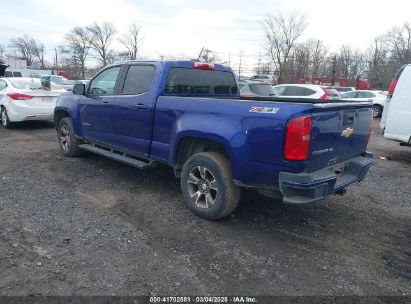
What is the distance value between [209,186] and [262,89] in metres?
8.28

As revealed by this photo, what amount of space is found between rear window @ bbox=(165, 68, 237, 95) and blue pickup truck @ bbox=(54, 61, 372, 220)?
0.01 meters

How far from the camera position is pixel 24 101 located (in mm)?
9633

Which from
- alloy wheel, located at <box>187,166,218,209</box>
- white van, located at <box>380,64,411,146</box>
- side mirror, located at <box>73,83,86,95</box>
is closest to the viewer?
alloy wheel, located at <box>187,166,218,209</box>

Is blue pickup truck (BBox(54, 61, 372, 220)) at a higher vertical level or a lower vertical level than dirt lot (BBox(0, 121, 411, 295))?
higher

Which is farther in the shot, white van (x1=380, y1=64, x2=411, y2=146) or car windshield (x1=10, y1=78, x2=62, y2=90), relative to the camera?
car windshield (x1=10, y1=78, x2=62, y2=90)

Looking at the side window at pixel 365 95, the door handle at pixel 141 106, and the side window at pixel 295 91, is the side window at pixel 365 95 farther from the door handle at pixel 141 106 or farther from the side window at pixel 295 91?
the door handle at pixel 141 106

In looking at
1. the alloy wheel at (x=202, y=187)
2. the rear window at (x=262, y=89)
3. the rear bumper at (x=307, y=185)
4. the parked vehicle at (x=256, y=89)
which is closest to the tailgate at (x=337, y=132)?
the rear bumper at (x=307, y=185)

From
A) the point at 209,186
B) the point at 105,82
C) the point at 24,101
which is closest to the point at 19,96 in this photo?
the point at 24,101

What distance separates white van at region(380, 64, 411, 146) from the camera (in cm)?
759

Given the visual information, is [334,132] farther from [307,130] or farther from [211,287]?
[211,287]

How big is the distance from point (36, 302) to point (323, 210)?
3.62m

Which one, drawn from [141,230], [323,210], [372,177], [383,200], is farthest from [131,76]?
[372,177]

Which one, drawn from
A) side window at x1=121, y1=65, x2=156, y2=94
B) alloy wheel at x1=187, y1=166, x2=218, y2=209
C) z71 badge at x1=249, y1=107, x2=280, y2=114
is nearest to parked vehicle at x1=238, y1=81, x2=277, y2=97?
side window at x1=121, y1=65, x2=156, y2=94

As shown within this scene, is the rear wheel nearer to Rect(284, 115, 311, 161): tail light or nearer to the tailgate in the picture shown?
Rect(284, 115, 311, 161): tail light
